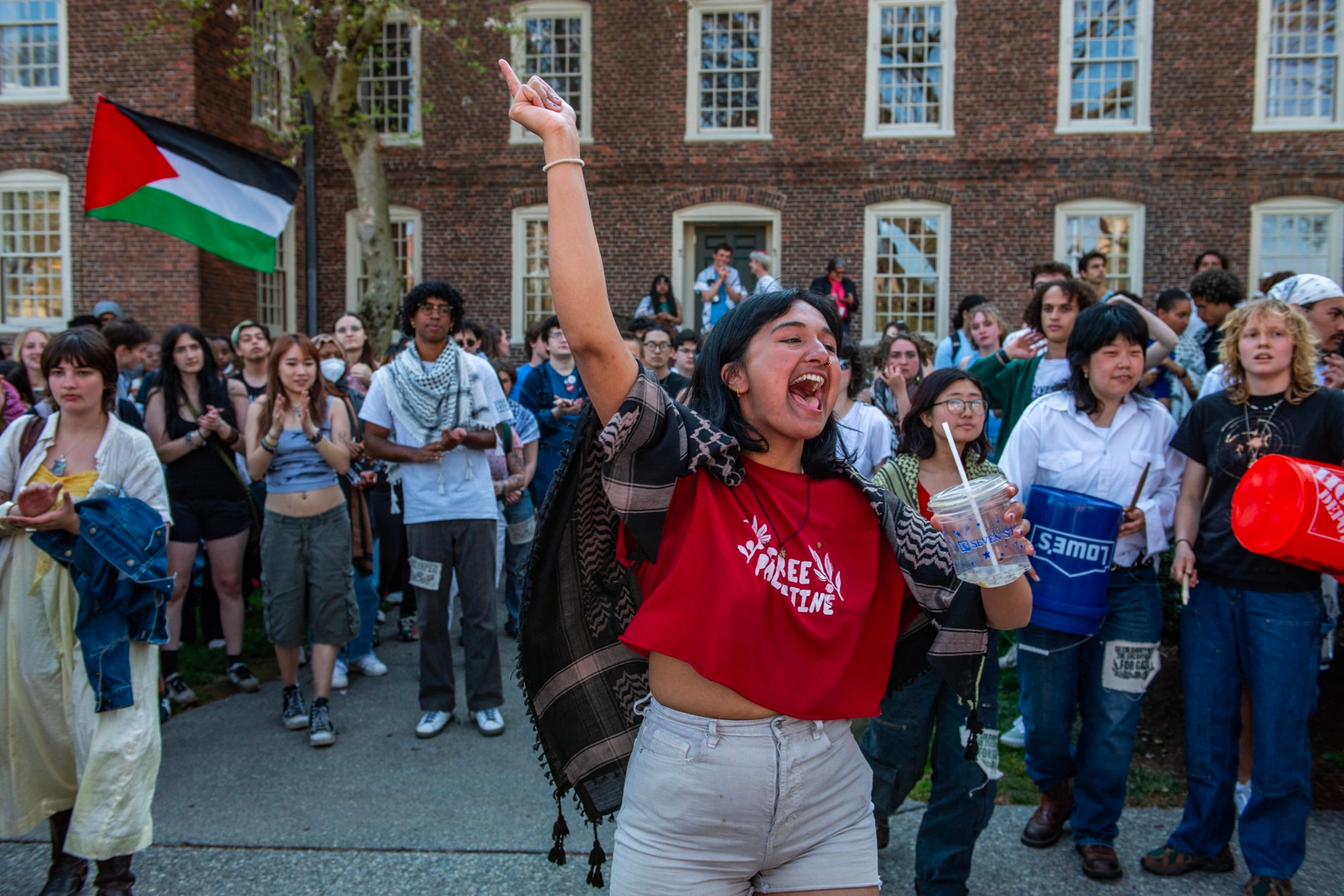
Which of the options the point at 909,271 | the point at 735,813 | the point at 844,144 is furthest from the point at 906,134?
the point at 735,813

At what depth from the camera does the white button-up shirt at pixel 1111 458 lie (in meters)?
3.82

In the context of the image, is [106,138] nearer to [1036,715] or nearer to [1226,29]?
[1036,715]

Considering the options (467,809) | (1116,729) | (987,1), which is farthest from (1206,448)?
(987,1)

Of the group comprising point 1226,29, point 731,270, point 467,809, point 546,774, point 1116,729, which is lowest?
point 467,809

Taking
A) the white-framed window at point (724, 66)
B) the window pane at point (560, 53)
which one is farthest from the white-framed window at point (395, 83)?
the white-framed window at point (724, 66)

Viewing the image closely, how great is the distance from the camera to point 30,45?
1673 cm

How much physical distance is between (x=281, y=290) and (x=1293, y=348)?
17.8 m

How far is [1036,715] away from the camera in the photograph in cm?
383

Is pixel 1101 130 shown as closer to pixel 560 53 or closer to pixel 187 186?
pixel 560 53

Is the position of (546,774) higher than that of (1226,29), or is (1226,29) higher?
(1226,29)

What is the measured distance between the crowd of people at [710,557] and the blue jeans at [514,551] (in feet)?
0.15

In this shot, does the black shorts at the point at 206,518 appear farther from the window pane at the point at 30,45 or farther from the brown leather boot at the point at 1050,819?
the window pane at the point at 30,45

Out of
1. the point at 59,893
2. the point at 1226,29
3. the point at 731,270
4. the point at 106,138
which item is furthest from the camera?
the point at 1226,29

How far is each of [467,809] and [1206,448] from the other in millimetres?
3472
